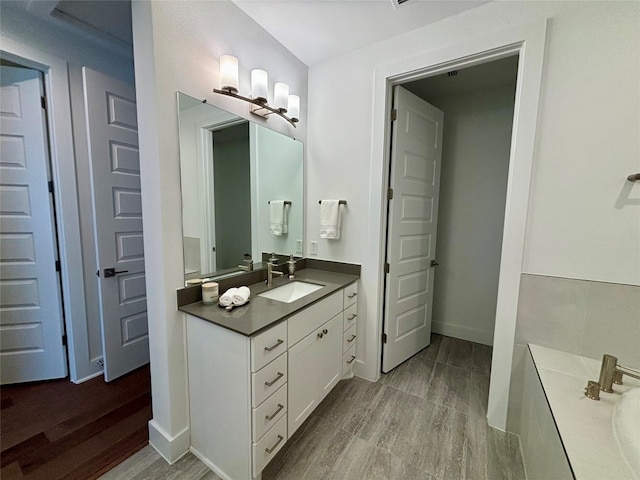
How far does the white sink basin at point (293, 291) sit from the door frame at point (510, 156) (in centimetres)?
48

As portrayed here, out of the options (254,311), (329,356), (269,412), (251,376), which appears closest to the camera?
(251,376)

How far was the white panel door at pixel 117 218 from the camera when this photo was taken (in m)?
1.85

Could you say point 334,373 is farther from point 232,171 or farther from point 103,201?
point 103,201

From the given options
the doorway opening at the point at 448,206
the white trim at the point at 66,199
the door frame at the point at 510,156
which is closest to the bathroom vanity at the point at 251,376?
the door frame at the point at 510,156

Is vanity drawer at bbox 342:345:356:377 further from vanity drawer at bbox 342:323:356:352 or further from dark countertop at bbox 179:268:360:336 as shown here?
dark countertop at bbox 179:268:360:336

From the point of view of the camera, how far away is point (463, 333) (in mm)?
2814

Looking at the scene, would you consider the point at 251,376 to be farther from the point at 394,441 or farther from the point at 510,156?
the point at 510,156

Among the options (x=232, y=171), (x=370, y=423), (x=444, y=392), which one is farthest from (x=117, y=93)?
(x=444, y=392)

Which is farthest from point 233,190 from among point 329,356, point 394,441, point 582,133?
point 582,133

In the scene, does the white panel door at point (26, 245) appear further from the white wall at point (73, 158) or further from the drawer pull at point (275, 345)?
the drawer pull at point (275, 345)

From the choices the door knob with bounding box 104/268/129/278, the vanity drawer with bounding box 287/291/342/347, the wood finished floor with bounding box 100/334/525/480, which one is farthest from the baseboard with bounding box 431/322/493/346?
the door knob with bounding box 104/268/129/278

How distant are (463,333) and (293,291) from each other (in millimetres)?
2045

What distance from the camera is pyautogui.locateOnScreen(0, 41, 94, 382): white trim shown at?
1798 mm

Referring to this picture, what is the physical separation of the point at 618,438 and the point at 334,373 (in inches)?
52.5
